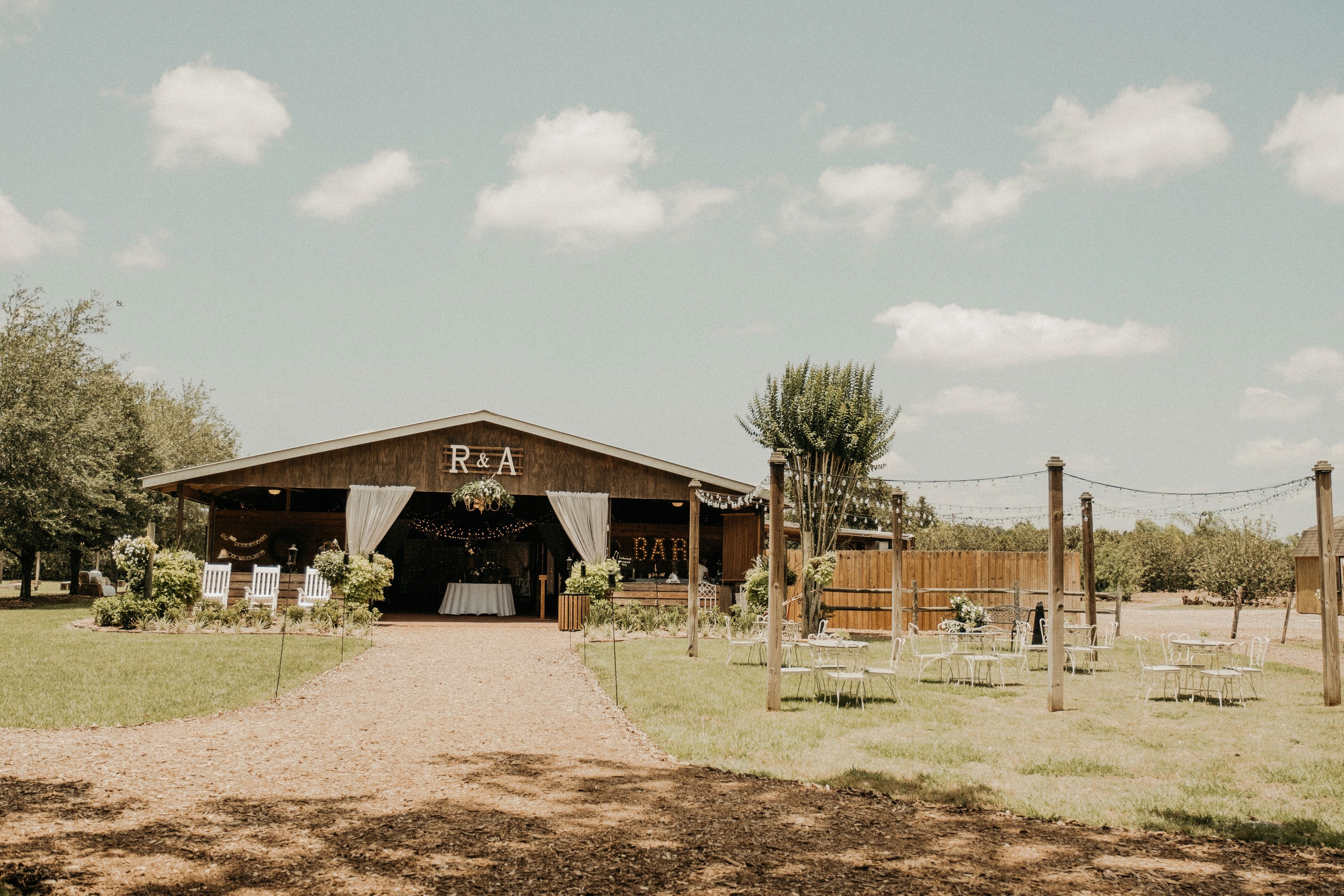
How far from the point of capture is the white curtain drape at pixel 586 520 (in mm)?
19891

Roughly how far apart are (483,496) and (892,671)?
10974 millimetres

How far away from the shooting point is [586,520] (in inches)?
789

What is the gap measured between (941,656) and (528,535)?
1500 cm

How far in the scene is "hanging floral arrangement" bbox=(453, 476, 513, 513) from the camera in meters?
19.1

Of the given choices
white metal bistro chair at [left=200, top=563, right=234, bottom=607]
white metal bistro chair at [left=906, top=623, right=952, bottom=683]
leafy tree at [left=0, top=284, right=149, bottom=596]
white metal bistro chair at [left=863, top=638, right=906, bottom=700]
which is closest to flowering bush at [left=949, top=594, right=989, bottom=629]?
white metal bistro chair at [left=906, top=623, right=952, bottom=683]

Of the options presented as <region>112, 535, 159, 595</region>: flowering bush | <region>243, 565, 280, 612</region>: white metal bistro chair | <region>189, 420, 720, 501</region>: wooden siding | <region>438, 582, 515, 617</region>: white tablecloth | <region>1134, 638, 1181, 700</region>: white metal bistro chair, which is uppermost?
<region>189, 420, 720, 501</region>: wooden siding

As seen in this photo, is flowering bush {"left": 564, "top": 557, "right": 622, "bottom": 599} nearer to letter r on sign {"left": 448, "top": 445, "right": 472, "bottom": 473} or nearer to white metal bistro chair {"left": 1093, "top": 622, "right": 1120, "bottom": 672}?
letter r on sign {"left": 448, "top": 445, "right": 472, "bottom": 473}

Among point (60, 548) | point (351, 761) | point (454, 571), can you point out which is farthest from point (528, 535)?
point (351, 761)

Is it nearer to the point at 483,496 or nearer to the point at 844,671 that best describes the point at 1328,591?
the point at 844,671

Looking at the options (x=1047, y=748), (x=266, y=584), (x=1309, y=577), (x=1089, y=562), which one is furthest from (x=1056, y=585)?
(x=1309, y=577)

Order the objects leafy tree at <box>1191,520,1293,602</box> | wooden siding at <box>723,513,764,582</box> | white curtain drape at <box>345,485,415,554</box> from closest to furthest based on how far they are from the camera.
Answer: white curtain drape at <box>345,485,415,554</box> < wooden siding at <box>723,513,764,582</box> < leafy tree at <box>1191,520,1293,602</box>

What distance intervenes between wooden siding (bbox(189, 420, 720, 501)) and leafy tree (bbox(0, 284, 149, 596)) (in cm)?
921

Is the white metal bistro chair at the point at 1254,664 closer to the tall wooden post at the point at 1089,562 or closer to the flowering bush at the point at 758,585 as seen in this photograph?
the tall wooden post at the point at 1089,562

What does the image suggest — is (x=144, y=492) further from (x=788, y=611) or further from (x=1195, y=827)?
(x=1195, y=827)
